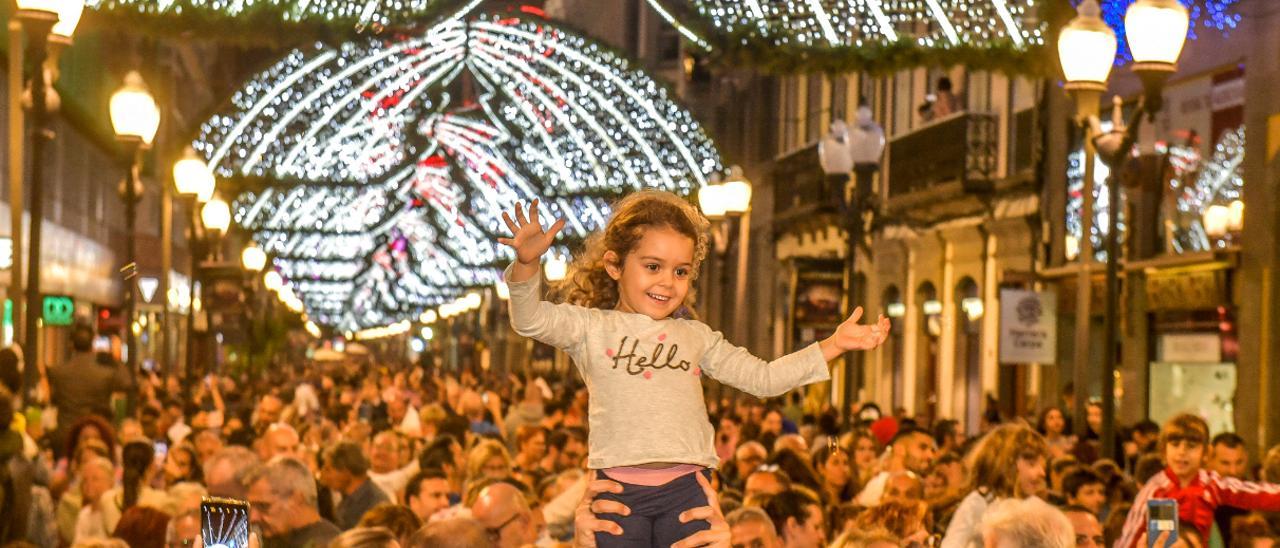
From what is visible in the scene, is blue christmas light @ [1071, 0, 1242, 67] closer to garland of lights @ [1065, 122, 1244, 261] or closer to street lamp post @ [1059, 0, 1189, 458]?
street lamp post @ [1059, 0, 1189, 458]

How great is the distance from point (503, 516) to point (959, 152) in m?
25.1

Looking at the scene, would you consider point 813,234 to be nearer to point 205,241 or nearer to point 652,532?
point 205,241

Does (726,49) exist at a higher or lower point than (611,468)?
higher

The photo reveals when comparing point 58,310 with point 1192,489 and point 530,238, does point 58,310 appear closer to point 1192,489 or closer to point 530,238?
point 1192,489

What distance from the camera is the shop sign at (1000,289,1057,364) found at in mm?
20891

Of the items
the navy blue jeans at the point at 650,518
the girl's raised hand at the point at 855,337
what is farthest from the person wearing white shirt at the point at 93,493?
the girl's raised hand at the point at 855,337

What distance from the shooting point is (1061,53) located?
1518cm

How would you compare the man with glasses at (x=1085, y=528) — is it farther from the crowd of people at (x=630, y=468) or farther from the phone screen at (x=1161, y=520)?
the phone screen at (x=1161, y=520)

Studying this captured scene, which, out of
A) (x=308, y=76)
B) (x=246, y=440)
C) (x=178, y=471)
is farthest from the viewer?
(x=308, y=76)

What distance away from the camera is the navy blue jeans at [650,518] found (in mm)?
5203

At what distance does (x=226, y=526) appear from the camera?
4.41 m

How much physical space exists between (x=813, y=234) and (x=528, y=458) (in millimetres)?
28172

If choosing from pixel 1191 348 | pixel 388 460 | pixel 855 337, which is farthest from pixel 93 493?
pixel 1191 348

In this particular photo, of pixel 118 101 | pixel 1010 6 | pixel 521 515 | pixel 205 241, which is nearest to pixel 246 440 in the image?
pixel 118 101
